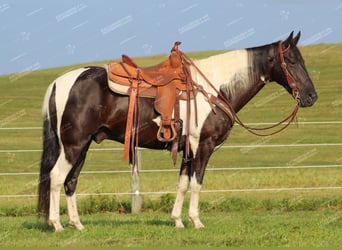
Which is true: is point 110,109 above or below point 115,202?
above

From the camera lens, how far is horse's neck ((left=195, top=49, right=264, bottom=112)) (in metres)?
8.53

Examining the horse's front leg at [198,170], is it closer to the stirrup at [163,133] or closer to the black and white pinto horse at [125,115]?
the black and white pinto horse at [125,115]

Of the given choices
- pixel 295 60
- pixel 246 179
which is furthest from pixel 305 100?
pixel 246 179

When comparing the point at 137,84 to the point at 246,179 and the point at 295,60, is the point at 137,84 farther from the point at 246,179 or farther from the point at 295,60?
the point at 246,179

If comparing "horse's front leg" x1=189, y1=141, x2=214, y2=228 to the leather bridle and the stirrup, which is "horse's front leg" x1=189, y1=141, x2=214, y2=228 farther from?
the leather bridle

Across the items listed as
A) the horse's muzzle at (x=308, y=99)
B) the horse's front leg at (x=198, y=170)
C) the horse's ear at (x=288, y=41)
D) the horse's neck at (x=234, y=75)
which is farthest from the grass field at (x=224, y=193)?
the horse's ear at (x=288, y=41)

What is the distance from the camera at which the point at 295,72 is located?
8539 millimetres

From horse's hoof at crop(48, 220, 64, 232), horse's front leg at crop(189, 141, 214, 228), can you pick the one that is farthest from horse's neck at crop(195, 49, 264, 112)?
horse's hoof at crop(48, 220, 64, 232)

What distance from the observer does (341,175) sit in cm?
1714

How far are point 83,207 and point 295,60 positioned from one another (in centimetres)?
440

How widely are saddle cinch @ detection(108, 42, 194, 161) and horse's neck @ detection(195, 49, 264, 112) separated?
311mm

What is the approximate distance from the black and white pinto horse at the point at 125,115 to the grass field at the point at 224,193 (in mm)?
570

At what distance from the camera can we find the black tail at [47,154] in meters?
8.29

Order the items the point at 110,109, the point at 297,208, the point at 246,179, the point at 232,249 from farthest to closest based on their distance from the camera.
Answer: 1. the point at 246,179
2. the point at 297,208
3. the point at 110,109
4. the point at 232,249
